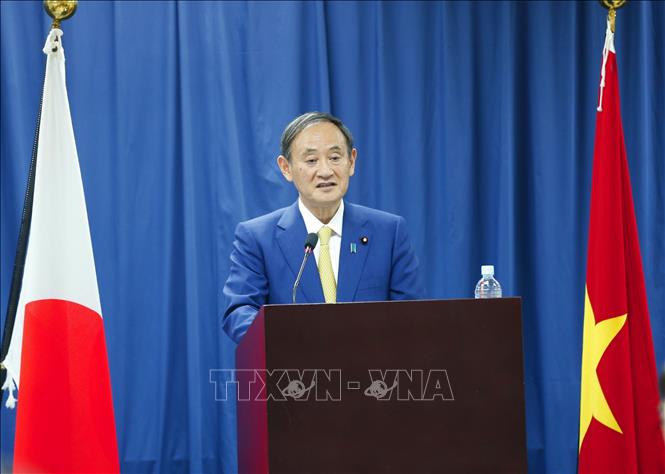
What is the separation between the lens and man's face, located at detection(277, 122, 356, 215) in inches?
120

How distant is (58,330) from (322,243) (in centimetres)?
89

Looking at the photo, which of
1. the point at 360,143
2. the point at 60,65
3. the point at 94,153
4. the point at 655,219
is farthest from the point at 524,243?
the point at 60,65

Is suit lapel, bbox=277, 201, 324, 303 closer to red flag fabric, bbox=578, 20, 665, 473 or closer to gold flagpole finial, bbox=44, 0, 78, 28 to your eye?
gold flagpole finial, bbox=44, 0, 78, 28

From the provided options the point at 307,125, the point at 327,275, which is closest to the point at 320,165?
the point at 307,125

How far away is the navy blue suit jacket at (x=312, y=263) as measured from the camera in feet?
9.60

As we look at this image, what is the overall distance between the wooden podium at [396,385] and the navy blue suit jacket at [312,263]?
2.34ft

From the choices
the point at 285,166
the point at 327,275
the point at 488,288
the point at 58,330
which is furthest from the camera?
the point at 488,288

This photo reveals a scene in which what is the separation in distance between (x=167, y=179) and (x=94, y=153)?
36 cm

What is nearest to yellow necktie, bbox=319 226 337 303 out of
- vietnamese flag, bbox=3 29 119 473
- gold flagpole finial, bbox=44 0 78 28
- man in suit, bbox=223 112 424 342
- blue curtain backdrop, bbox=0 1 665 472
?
man in suit, bbox=223 112 424 342

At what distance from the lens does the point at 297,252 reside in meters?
2.98

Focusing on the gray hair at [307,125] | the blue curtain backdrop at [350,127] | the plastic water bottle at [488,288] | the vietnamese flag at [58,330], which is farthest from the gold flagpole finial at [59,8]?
the plastic water bottle at [488,288]

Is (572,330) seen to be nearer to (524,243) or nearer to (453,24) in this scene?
(524,243)

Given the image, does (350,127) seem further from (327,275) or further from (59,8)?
(59,8)

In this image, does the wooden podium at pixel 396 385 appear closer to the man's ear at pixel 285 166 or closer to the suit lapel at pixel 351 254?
the suit lapel at pixel 351 254
